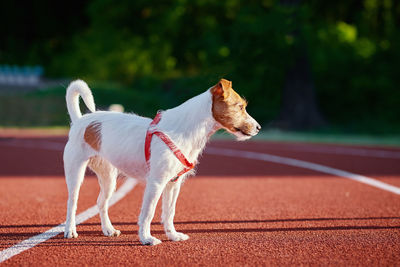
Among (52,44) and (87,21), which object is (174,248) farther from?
(52,44)

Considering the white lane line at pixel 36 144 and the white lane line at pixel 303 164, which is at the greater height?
the white lane line at pixel 303 164

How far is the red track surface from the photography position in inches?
168

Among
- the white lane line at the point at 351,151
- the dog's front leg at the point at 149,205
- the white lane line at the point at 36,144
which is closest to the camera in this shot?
the dog's front leg at the point at 149,205

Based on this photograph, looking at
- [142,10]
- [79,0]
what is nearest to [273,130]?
[142,10]

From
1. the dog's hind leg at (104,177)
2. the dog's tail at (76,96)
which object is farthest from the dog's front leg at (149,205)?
the dog's tail at (76,96)

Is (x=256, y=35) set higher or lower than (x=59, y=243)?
higher

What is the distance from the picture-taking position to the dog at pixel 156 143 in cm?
463

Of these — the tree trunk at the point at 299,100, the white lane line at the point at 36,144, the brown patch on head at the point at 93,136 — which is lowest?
the white lane line at the point at 36,144

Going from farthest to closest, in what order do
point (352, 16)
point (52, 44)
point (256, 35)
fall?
point (52, 44), point (352, 16), point (256, 35)

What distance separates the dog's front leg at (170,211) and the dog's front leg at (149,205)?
0.23 metres

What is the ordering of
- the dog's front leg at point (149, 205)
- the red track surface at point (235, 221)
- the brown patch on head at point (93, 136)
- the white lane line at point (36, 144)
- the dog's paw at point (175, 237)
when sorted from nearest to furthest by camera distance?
the red track surface at point (235, 221) → the dog's front leg at point (149, 205) → the dog's paw at point (175, 237) → the brown patch on head at point (93, 136) → the white lane line at point (36, 144)

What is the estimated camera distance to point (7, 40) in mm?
41625

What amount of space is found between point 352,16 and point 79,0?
23.0 metres

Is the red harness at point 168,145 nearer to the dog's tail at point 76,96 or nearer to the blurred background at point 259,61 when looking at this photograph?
the dog's tail at point 76,96
